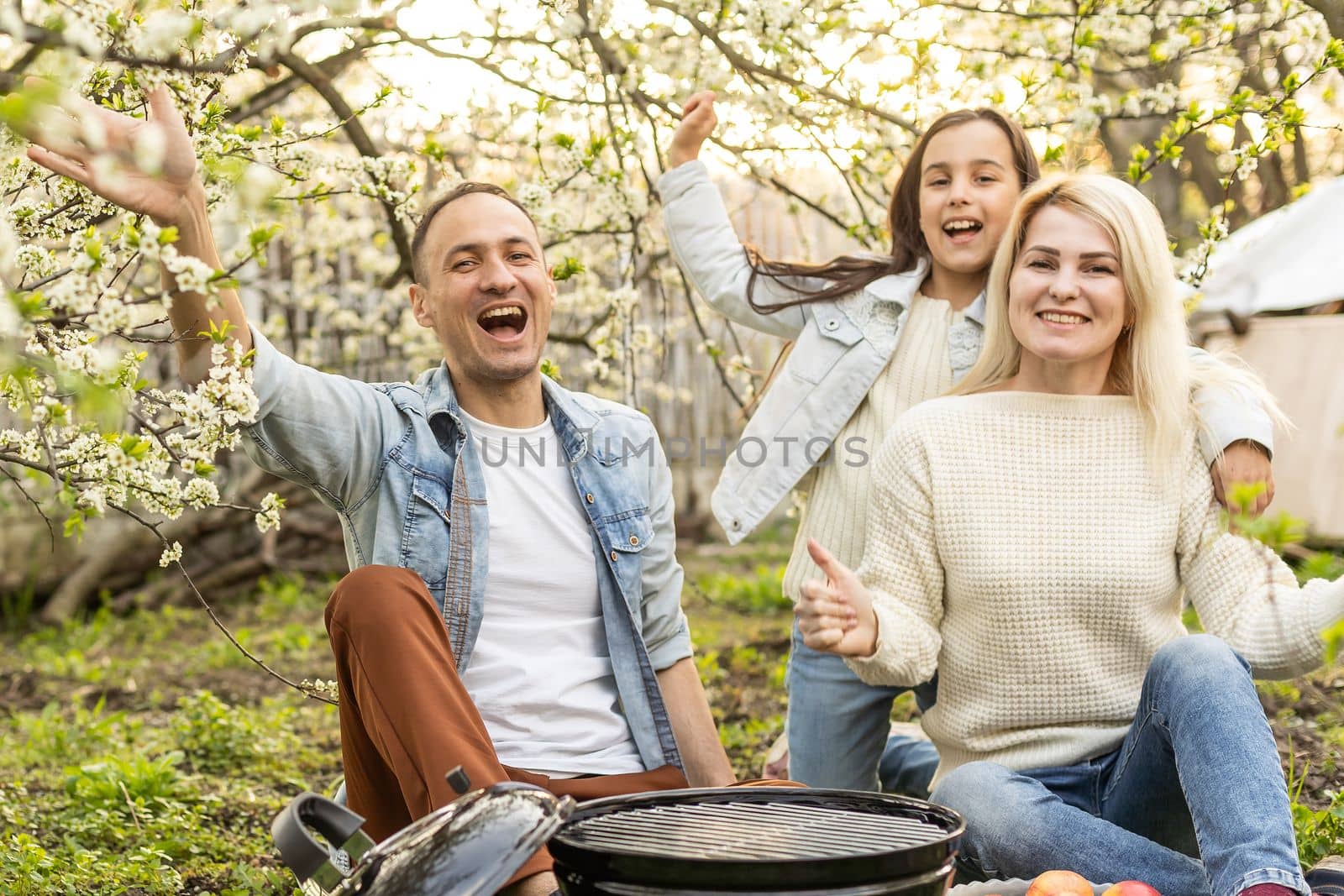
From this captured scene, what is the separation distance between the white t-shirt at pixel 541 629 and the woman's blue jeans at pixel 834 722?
0.65m

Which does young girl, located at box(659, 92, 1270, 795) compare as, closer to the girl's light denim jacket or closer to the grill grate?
the girl's light denim jacket

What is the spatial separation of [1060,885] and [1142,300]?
1164mm

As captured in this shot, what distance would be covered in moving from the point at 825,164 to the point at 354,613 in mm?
2437

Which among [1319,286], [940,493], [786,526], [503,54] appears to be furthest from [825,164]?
[786,526]

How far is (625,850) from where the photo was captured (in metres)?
1.59

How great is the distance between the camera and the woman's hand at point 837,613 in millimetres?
2281

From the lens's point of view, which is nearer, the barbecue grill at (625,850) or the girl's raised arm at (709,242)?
the barbecue grill at (625,850)

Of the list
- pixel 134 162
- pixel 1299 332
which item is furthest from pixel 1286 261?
pixel 134 162

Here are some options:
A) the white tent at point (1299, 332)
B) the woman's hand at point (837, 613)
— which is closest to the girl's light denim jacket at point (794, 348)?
the woman's hand at point (837, 613)

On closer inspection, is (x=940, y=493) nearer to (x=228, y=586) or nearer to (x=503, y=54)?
(x=503, y=54)

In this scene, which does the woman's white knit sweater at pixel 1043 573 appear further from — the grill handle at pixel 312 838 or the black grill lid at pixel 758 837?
the grill handle at pixel 312 838

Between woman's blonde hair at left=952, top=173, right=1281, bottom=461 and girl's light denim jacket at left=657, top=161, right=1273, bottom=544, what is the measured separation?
A: 399 millimetres

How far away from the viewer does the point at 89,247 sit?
61.3 inches

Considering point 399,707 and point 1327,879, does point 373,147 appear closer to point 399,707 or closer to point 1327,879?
point 399,707
